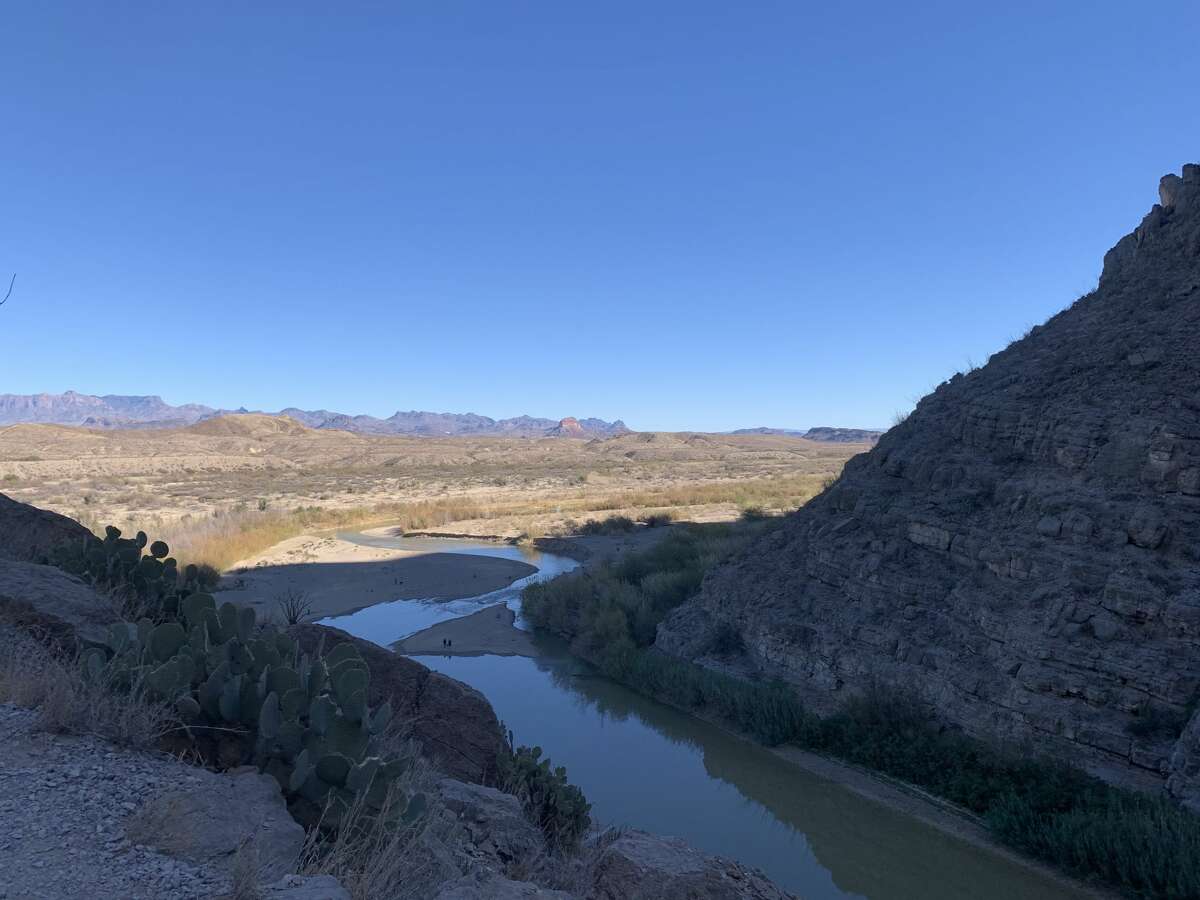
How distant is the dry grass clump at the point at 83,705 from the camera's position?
4.46 metres

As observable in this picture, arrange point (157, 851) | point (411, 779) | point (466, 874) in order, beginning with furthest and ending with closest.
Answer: point (411, 779), point (466, 874), point (157, 851)

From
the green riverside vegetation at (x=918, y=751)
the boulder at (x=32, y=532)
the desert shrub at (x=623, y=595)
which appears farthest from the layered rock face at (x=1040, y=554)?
the boulder at (x=32, y=532)

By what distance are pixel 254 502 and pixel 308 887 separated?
139 ft

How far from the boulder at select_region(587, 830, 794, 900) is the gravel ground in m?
2.49

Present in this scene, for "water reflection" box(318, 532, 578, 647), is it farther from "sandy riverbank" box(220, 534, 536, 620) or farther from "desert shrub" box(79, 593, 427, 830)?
"desert shrub" box(79, 593, 427, 830)

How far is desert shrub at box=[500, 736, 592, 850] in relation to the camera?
21.8ft

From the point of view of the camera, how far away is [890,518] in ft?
43.4

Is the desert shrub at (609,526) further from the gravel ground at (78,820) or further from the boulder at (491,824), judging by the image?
the gravel ground at (78,820)

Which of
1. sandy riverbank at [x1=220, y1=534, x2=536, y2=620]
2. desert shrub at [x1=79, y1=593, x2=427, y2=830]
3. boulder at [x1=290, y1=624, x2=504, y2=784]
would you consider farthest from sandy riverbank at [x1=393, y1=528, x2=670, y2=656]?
desert shrub at [x1=79, y1=593, x2=427, y2=830]

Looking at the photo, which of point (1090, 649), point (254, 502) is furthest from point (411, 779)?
point (254, 502)

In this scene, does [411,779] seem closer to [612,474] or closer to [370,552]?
[370,552]

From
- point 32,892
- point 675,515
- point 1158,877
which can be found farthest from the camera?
point 675,515

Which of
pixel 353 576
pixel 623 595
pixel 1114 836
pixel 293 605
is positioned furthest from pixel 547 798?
pixel 353 576

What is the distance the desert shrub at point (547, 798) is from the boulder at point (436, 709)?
0.68 ft
